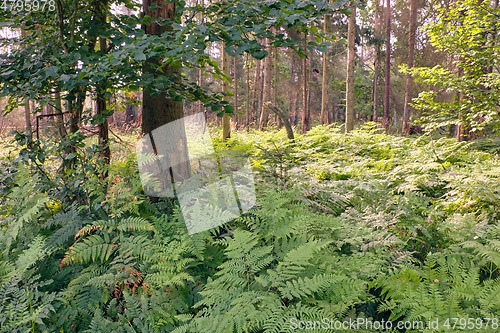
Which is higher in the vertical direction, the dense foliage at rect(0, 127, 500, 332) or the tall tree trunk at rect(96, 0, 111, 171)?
the tall tree trunk at rect(96, 0, 111, 171)

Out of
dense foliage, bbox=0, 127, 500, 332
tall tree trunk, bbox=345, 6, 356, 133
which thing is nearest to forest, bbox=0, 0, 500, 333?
dense foliage, bbox=0, 127, 500, 332

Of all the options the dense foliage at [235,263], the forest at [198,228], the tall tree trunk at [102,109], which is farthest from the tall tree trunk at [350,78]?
the tall tree trunk at [102,109]

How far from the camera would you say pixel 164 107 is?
3518mm

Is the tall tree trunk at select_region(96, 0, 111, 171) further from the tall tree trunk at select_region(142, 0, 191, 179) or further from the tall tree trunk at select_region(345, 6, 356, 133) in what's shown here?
the tall tree trunk at select_region(345, 6, 356, 133)

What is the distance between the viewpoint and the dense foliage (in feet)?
5.96

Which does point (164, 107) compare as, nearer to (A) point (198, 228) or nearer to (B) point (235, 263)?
(A) point (198, 228)

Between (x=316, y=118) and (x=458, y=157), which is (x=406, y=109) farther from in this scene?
(x=316, y=118)

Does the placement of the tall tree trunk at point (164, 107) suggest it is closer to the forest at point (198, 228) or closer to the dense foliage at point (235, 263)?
the forest at point (198, 228)

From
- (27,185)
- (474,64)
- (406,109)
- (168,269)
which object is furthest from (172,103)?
(406,109)

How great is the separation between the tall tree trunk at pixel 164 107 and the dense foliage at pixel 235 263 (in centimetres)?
59

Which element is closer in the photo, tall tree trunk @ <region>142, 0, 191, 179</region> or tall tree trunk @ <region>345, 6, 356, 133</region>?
tall tree trunk @ <region>142, 0, 191, 179</region>

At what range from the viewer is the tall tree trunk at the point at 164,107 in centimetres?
339

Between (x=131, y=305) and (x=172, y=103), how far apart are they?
2.38 metres

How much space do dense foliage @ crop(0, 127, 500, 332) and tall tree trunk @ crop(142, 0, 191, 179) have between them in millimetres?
586
